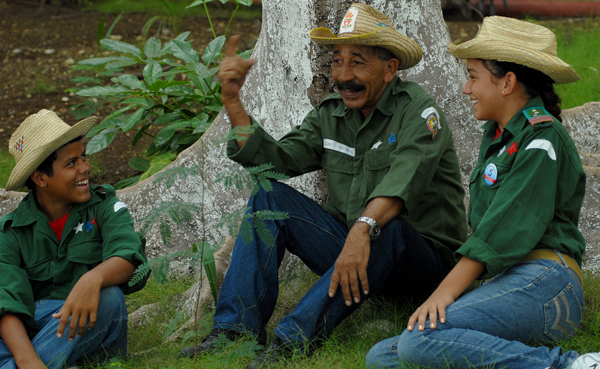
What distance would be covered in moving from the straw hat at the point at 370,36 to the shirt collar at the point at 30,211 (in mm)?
1319

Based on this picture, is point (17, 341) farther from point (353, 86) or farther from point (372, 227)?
point (353, 86)

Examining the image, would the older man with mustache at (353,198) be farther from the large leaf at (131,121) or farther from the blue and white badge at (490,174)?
the large leaf at (131,121)

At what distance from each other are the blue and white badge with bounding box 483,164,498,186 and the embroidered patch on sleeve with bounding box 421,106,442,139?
29cm

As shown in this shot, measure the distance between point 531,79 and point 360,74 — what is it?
760 mm

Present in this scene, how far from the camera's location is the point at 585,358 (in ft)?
7.61

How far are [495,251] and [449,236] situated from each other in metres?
0.58

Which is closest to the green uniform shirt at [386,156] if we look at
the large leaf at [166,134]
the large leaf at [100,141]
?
the large leaf at [166,134]

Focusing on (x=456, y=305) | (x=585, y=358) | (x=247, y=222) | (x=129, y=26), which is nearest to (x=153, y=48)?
(x=247, y=222)

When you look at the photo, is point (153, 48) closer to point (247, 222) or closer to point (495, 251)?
point (247, 222)

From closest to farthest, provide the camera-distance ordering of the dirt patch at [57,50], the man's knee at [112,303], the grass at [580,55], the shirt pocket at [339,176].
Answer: the man's knee at [112,303], the shirt pocket at [339,176], the grass at [580,55], the dirt patch at [57,50]

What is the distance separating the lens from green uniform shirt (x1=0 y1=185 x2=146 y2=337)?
2908mm

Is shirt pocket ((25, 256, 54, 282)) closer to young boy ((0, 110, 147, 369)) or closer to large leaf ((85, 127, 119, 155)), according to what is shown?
young boy ((0, 110, 147, 369))

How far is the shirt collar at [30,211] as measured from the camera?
296 cm

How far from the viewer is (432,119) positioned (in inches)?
114
